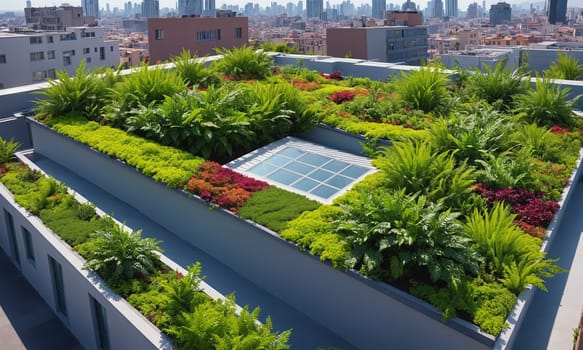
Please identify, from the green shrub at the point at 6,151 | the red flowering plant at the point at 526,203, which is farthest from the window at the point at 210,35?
the red flowering plant at the point at 526,203

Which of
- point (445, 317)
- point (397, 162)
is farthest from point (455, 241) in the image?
point (397, 162)

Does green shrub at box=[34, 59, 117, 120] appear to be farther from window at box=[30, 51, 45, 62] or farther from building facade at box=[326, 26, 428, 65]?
building facade at box=[326, 26, 428, 65]

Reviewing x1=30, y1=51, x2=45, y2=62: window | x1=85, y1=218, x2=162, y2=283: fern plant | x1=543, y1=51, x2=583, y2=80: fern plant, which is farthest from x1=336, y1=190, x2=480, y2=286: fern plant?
x1=30, y1=51, x2=45, y2=62: window

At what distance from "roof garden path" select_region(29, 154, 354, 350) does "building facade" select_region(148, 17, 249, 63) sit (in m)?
41.4

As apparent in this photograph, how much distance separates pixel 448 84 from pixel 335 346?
31.0ft

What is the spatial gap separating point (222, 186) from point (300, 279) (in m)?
2.38

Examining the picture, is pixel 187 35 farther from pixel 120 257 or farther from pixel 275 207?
pixel 120 257

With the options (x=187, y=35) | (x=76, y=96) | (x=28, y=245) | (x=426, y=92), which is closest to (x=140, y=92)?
(x=76, y=96)

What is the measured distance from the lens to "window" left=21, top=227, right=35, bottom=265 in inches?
416

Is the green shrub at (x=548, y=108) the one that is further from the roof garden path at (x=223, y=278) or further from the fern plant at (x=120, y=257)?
the fern plant at (x=120, y=257)

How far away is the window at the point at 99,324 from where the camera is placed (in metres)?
8.02

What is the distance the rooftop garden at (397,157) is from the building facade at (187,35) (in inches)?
1489

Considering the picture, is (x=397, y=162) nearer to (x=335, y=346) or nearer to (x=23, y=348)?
(x=335, y=346)

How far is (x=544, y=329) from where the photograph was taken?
6.59 m
